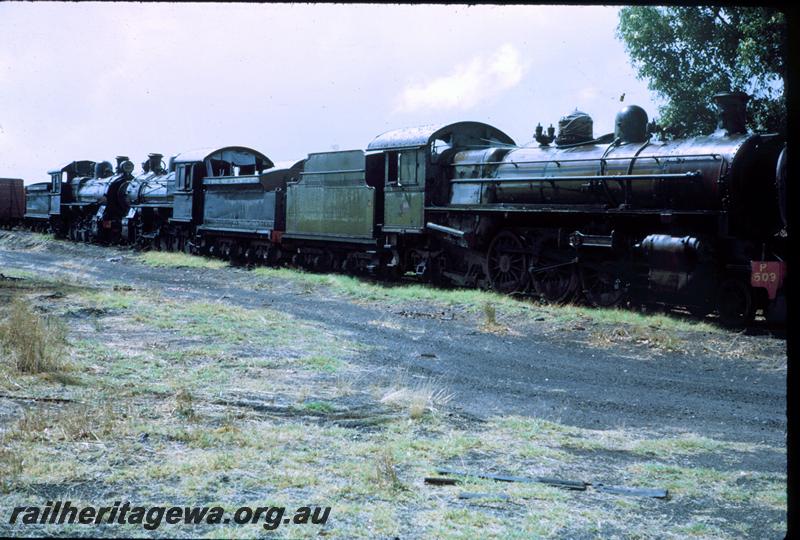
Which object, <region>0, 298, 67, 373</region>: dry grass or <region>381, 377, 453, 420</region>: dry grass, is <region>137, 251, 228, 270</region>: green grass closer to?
<region>0, 298, 67, 373</region>: dry grass

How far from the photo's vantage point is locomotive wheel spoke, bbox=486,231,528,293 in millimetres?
16953

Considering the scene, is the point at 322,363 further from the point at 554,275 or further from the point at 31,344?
the point at 554,275

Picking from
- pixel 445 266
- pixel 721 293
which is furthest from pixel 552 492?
pixel 445 266

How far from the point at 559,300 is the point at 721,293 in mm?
3391

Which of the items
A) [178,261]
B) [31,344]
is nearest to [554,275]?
[31,344]

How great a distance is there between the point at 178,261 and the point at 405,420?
75.8 ft

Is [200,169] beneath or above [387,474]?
above

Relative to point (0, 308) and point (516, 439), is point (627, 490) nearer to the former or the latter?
point (516, 439)

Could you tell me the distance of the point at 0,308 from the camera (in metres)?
12.9

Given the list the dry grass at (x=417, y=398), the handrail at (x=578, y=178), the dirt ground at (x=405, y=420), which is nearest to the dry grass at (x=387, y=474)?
the dirt ground at (x=405, y=420)

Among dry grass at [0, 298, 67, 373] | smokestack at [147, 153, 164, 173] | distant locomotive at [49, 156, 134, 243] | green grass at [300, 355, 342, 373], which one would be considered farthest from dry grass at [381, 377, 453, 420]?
distant locomotive at [49, 156, 134, 243]

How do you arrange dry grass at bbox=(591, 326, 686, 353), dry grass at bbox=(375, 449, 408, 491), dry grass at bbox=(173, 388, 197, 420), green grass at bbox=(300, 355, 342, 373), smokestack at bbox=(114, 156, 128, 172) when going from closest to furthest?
dry grass at bbox=(375, 449, 408, 491) → dry grass at bbox=(173, 388, 197, 420) → green grass at bbox=(300, 355, 342, 373) → dry grass at bbox=(591, 326, 686, 353) → smokestack at bbox=(114, 156, 128, 172)

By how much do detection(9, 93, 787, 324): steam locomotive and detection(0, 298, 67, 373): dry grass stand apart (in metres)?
9.79

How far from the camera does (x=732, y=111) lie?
13766 mm
